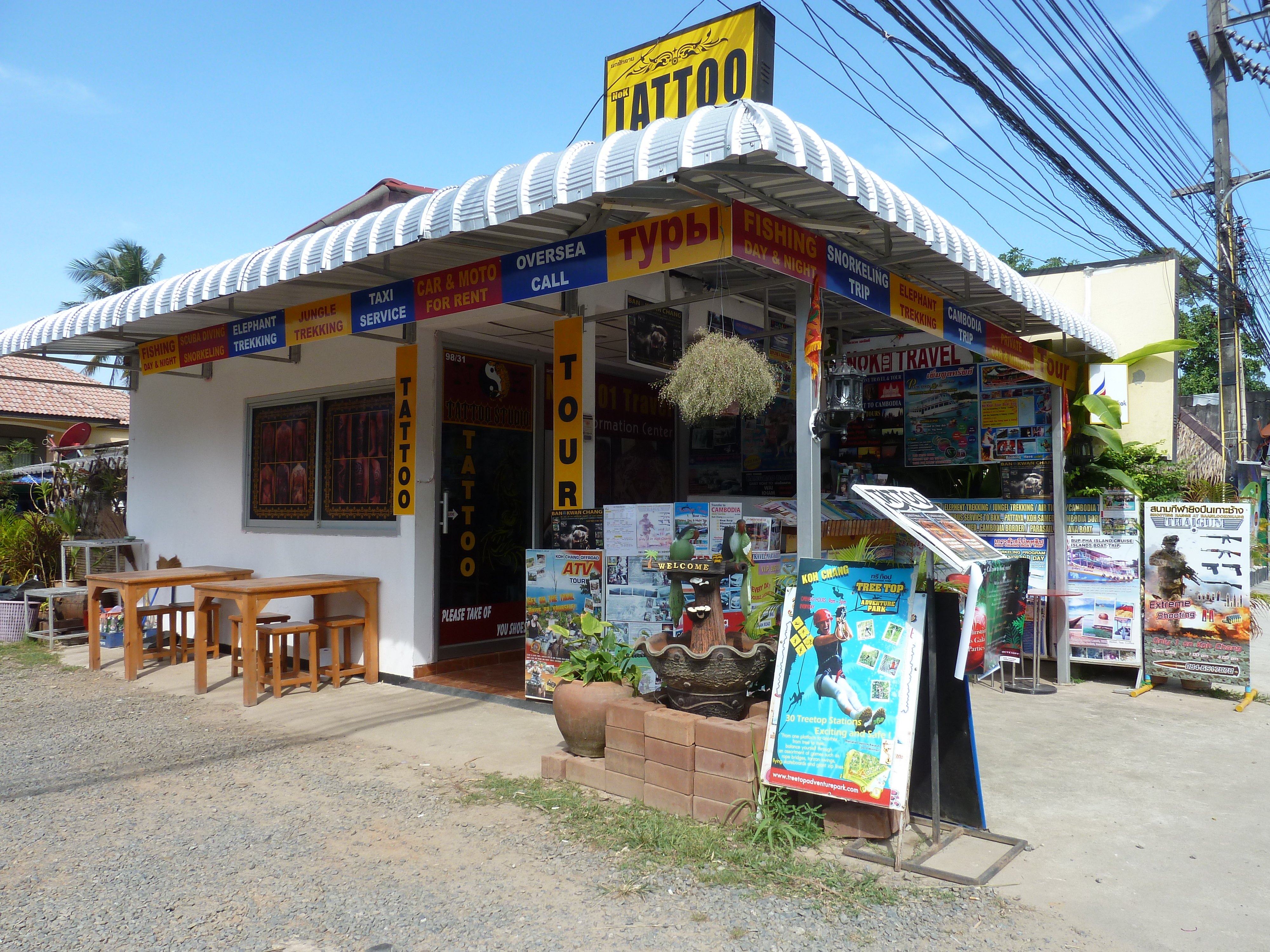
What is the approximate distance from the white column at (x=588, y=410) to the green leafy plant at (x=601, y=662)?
1316mm

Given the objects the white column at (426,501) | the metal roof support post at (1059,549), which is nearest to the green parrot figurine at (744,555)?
the white column at (426,501)

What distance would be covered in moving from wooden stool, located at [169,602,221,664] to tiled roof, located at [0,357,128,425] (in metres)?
10.9

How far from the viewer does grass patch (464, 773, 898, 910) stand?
11.3ft

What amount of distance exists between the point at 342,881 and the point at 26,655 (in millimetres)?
6905

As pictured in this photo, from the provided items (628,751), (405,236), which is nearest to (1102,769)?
(628,751)

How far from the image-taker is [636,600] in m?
5.74

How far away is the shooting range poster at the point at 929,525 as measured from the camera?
3.55 m

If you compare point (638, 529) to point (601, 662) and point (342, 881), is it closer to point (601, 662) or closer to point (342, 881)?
point (601, 662)

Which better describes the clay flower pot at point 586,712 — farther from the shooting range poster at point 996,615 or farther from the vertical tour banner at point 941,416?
the vertical tour banner at point 941,416

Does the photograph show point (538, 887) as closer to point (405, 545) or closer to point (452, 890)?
point (452, 890)

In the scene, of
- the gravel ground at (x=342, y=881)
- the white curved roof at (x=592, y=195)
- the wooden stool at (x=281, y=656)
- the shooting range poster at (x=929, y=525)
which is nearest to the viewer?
the gravel ground at (x=342, y=881)

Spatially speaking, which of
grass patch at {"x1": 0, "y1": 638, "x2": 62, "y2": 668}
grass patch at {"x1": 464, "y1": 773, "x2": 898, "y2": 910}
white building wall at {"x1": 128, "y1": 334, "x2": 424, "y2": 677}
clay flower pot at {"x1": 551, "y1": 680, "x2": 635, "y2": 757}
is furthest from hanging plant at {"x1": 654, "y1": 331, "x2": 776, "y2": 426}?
grass patch at {"x1": 0, "y1": 638, "x2": 62, "y2": 668}

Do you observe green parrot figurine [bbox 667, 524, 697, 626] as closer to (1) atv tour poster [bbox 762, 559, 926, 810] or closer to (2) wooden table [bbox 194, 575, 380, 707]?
(1) atv tour poster [bbox 762, 559, 926, 810]

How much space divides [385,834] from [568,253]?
3160 mm
